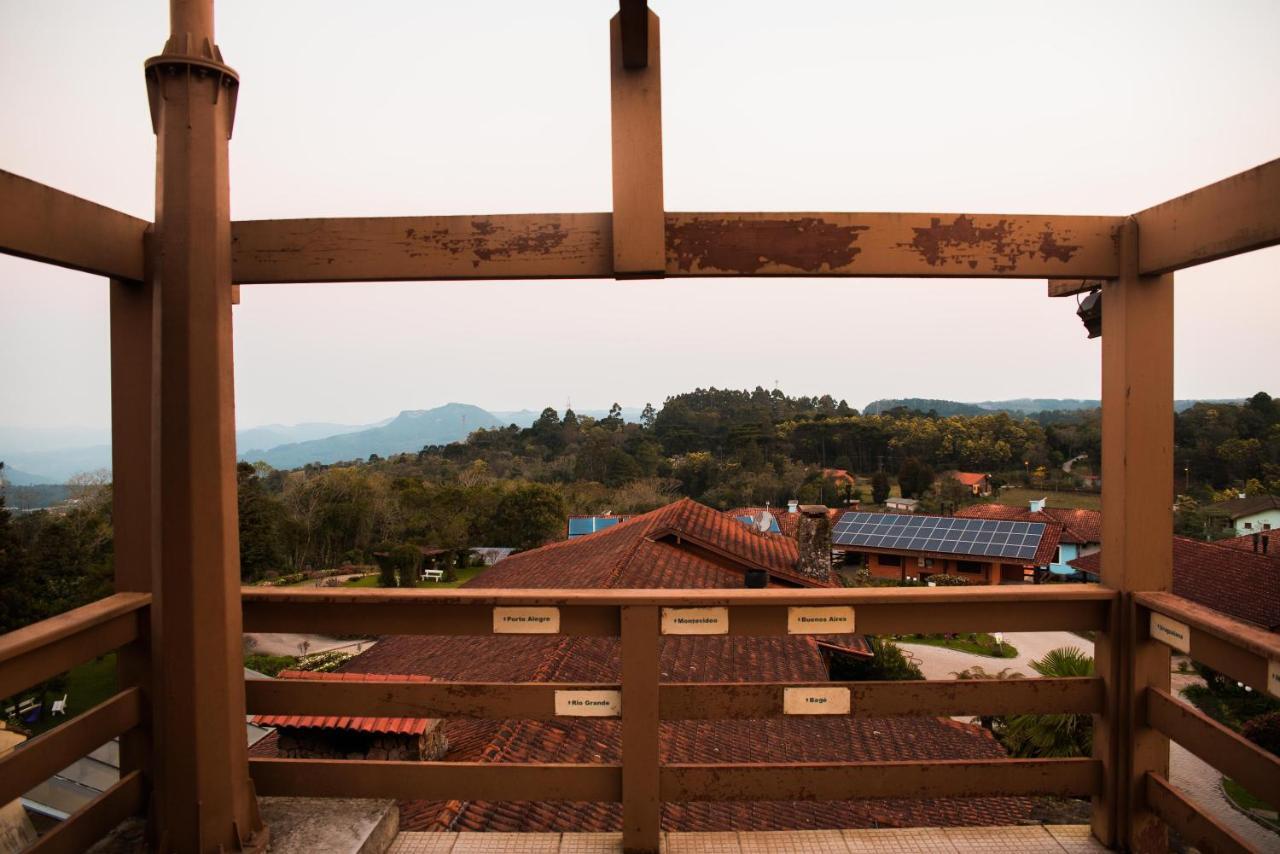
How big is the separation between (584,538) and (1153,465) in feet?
43.6

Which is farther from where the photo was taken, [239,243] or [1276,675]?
[239,243]

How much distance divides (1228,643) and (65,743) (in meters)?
3.18

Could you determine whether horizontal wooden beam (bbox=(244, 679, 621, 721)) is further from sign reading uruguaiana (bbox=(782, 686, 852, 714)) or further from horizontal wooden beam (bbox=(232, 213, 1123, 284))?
horizontal wooden beam (bbox=(232, 213, 1123, 284))

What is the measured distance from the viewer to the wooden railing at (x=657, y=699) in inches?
91.0

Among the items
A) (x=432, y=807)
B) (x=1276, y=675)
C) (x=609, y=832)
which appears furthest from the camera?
(x=432, y=807)

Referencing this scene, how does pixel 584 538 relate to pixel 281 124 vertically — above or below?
below

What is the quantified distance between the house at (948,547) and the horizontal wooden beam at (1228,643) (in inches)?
1089

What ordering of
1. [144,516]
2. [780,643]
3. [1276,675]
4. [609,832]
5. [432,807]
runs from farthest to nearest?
1. [780,643]
2. [432,807]
3. [609,832]
4. [144,516]
5. [1276,675]

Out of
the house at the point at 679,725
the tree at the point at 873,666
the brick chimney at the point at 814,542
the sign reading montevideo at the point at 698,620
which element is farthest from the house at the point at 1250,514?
the sign reading montevideo at the point at 698,620

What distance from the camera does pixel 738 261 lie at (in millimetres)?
2295

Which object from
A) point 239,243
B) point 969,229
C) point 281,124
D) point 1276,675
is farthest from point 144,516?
point 1276,675

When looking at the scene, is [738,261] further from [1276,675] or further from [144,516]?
[144,516]

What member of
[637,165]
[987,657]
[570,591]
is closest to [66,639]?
[570,591]

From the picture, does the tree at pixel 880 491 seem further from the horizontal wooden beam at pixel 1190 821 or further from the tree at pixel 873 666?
the horizontal wooden beam at pixel 1190 821
